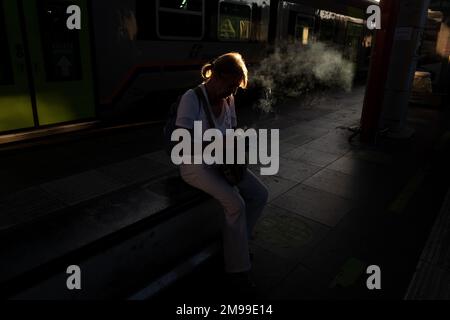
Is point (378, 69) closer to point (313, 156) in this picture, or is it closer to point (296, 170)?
point (313, 156)

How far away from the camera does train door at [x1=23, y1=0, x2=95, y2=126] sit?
17.8 feet

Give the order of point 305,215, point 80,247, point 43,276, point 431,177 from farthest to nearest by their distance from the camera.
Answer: point 431,177
point 305,215
point 80,247
point 43,276

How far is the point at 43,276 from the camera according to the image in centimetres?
188

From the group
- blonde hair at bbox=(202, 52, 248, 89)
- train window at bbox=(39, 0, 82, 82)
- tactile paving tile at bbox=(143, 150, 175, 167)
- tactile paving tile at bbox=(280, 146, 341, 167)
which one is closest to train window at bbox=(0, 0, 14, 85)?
train window at bbox=(39, 0, 82, 82)

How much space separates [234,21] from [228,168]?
640 centimetres

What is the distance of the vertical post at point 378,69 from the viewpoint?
5.99 m

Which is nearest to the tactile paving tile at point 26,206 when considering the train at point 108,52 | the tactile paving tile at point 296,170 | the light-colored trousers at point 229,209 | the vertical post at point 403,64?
the light-colored trousers at point 229,209

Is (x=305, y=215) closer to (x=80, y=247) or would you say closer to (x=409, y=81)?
(x=80, y=247)

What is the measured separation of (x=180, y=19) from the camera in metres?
6.93

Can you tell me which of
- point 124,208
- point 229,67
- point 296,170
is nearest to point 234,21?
point 296,170

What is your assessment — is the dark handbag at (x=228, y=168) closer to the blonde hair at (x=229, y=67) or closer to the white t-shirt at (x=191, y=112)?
the white t-shirt at (x=191, y=112)

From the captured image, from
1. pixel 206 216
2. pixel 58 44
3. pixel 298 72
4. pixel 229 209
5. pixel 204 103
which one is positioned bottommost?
pixel 206 216

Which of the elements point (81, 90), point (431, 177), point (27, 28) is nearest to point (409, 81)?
point (431, 177)
